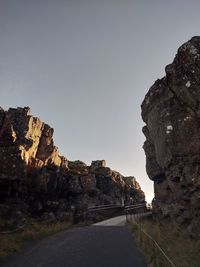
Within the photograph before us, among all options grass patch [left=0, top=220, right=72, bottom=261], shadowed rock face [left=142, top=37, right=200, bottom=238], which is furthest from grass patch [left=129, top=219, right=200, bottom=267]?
grass patch [left=0, top=220, right=72, bottom=261]

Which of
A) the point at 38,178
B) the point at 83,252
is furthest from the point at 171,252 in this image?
the point at 38,178

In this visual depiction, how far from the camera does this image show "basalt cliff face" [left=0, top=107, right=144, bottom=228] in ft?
111

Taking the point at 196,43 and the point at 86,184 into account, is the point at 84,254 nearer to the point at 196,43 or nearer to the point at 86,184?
the point at 196,43

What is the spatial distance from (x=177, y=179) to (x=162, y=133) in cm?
375

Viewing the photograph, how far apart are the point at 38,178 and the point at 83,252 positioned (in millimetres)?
23320

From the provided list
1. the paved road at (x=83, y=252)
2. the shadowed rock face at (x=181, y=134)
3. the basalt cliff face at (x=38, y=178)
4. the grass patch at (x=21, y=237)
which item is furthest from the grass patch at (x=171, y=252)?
the basalt cliff face at (x=38, y=178)

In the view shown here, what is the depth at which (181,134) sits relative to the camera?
2244 centimetres

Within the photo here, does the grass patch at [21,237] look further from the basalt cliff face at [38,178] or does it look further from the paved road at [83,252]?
the basalt cliff face at [38,178]

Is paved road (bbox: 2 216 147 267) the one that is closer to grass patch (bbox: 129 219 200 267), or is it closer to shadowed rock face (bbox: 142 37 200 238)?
grass patch (bbox: 129 219 200 267)

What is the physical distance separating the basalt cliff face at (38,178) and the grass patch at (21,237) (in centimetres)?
710

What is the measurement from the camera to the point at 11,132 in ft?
120

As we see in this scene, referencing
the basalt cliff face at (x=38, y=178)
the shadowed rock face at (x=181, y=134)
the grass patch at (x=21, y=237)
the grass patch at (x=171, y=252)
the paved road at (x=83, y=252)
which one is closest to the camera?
the grass patch at (x=171, y=252)

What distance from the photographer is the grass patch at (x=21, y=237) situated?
1667cm

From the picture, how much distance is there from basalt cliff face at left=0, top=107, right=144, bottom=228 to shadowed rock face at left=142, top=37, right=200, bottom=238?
34.2ft
